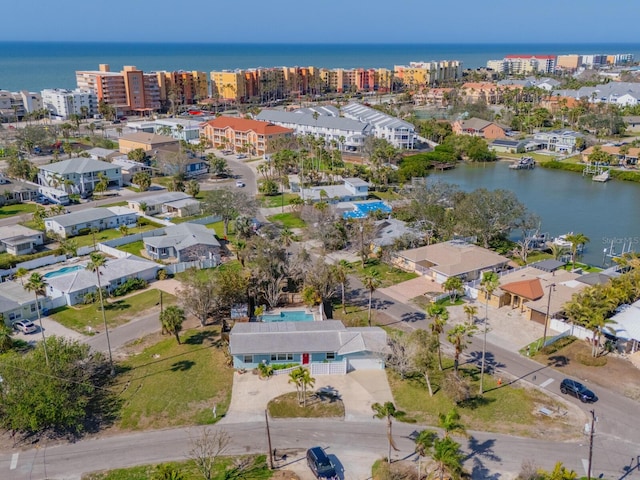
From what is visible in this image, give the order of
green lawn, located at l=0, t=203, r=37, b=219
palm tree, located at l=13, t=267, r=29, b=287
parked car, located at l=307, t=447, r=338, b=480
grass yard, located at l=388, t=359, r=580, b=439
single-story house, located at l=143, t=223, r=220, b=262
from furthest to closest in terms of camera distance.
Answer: green lawn, located at l=0, t=203, r=37, b=219, single-story house, located at l=143, t=223, r=220, b=262, palm tree, located at l=13, t=267, r=29, b=287, grass yard, located at l=388, t=359, r=580, b=439, parked car, located at l=307, t=447, r=338, b=480

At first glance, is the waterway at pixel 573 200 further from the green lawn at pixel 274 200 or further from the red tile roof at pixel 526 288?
the green lawn at pixel 274 200

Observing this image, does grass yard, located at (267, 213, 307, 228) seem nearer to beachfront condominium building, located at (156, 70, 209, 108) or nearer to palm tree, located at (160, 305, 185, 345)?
palm tree, located at (160, 305, 185, 345)

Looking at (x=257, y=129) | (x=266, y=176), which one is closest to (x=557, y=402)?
(x=266, y=176)

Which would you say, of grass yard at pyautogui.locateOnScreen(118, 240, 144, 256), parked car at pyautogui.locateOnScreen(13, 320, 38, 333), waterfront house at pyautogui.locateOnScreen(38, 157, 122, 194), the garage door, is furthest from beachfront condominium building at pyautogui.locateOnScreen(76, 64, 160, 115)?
the garage door

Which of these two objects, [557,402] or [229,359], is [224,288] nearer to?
[229,359]

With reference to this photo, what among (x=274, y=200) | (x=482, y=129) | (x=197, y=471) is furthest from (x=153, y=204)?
(x=482, y=129)

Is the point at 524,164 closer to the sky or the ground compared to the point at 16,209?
closer to the ground

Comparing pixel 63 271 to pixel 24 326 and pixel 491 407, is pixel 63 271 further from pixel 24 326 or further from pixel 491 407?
pixel 491 407
